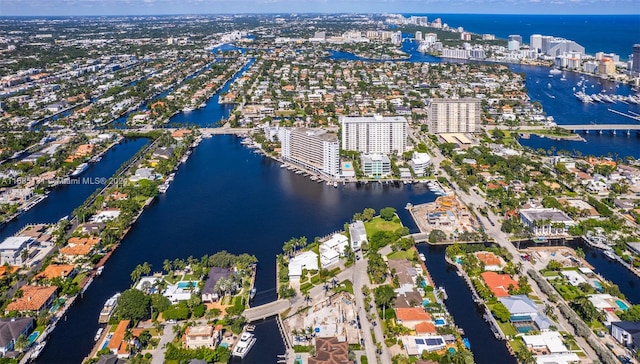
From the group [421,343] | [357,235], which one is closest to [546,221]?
[357,235]

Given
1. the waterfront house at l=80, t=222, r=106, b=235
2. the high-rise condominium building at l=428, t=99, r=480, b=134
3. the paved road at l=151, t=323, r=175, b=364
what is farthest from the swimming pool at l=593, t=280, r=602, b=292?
the high-rise condominium building at l=428, t=99, r=480, b=134

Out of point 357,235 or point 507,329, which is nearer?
point 507,329

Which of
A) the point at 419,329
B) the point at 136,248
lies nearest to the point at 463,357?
the point at 419,329

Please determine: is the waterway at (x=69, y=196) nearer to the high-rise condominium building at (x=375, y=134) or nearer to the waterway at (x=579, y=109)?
the high-rise condominium building at (x=375, y=134)

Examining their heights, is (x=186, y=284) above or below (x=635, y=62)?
below

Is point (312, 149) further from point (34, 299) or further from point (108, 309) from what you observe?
point (34, 299)

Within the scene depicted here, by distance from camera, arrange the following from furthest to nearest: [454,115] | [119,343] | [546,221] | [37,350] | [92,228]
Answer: [454,115] → [92,228] → [546,221] → [37,350] → [119,343]
